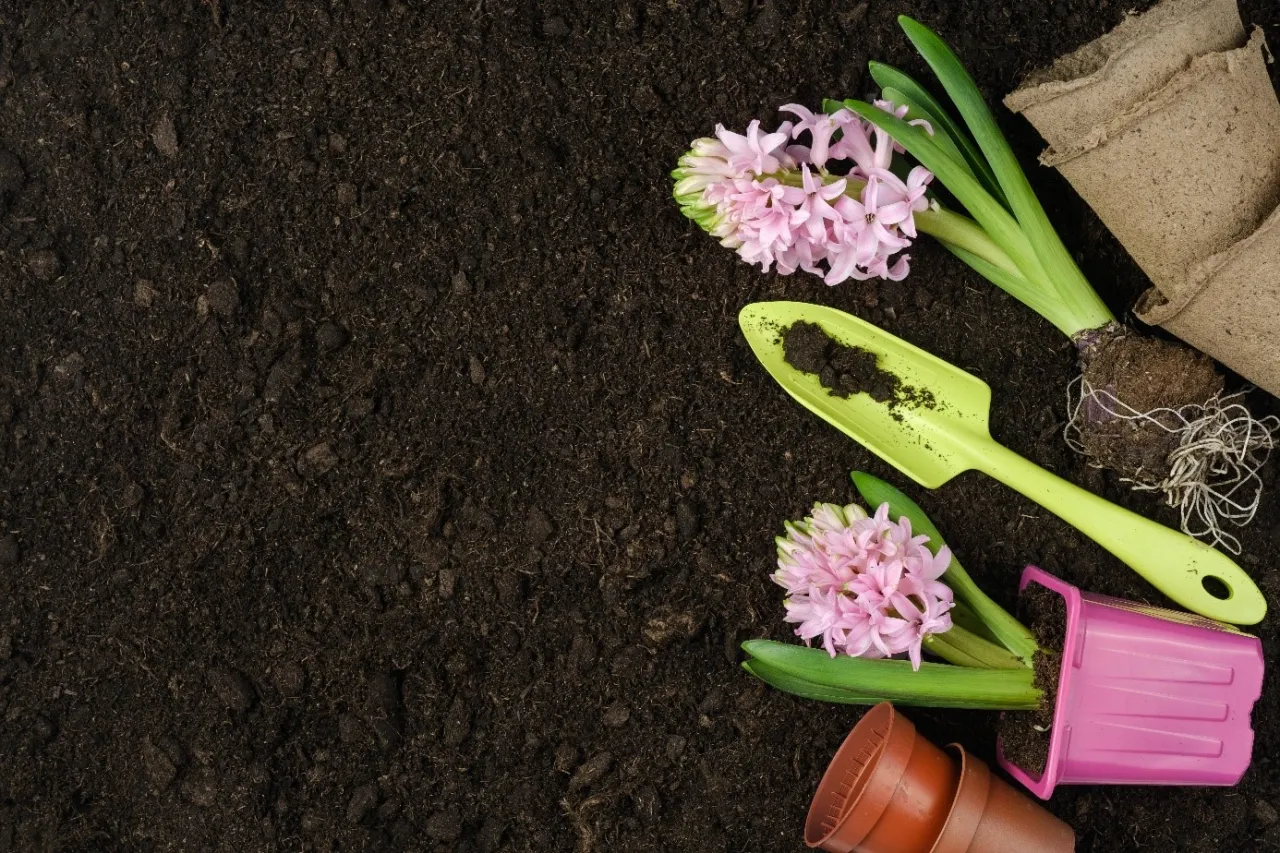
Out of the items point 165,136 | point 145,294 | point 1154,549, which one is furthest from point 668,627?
point 165,136

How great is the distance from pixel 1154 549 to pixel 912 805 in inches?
18.0

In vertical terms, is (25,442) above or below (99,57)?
below

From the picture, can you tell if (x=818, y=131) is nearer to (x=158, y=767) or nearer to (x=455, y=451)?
(x=455, y=451)

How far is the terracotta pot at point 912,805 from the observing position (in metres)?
1.14

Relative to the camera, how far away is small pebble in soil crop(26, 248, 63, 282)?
4.58 ft

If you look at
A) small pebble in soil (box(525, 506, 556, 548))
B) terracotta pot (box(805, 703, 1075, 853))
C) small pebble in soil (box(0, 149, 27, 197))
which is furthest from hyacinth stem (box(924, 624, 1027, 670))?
small pebble in soil (box(0, 149, 27, 197))

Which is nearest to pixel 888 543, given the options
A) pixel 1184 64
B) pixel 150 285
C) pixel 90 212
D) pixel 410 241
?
pixel 1184 64

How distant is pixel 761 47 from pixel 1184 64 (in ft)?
1.69

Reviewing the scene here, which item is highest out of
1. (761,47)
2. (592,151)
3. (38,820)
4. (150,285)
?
(761,47)

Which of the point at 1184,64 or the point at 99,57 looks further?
the point at 99,57

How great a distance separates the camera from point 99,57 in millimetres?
1412

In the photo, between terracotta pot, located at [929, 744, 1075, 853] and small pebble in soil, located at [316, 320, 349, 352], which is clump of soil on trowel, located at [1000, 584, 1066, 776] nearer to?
terracotta pot, located at [929, 744, 1075, 853]

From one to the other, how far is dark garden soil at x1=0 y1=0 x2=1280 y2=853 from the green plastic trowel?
4cm

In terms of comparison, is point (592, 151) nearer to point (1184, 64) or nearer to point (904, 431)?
point (904, 431)
